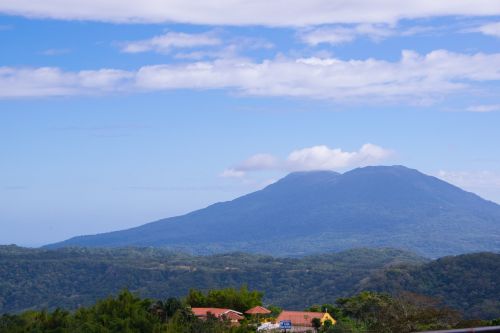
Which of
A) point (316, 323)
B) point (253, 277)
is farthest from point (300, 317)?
point (253, 277)

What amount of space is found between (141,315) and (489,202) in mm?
156383

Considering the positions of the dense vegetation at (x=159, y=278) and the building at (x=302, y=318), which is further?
the dense vegetation at (x=159, y=278)

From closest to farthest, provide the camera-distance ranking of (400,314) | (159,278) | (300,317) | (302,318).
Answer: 1. (400,314)
2. (302,318)
3. (300,317)
4. (159,278)

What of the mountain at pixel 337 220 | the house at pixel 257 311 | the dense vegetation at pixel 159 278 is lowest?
the house at pixel 257 311

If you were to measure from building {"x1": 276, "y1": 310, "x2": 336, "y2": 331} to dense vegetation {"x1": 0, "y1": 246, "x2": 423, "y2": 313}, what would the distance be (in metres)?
22.1

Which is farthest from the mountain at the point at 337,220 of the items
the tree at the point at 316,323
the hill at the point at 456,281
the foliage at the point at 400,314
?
the tree at the point at 316,323

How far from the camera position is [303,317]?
32.4m

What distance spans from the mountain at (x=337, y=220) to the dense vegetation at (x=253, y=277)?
164ft

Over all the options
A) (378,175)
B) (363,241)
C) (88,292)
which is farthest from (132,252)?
(378,175)

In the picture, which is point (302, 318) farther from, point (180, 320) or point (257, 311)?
point (180, 320)

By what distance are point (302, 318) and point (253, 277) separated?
3752 cm

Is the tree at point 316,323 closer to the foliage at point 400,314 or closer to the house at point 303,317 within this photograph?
the house at point 303,317

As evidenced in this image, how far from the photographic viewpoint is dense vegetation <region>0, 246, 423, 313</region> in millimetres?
62434

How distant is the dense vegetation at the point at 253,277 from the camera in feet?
159
